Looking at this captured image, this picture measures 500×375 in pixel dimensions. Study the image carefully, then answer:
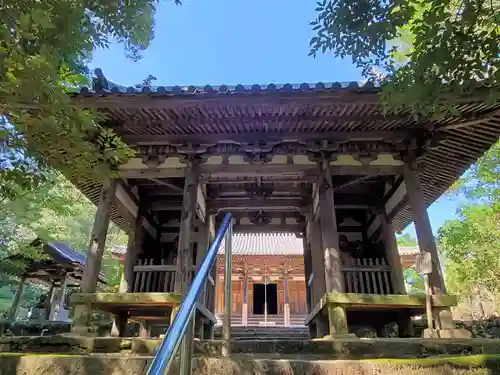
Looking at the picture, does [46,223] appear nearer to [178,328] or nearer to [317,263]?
[317,263]

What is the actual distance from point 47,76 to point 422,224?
5.24 meters

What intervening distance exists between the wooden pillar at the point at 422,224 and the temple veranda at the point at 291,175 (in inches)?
0.7

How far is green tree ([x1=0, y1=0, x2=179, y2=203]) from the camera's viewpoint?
2.66m

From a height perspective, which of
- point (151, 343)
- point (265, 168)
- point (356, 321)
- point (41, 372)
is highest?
point (265, 168)

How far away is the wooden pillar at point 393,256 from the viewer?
259 inches

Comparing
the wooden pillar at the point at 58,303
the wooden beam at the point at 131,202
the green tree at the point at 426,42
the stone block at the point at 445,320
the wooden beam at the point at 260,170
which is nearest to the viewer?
the green tree at the point at 426,42

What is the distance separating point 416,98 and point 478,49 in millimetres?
524

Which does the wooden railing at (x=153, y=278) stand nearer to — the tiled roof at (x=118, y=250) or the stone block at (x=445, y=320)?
the stone block at (x=445, y=320)

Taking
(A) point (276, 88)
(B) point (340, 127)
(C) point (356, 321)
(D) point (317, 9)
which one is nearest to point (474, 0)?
(D) point (317, 9)

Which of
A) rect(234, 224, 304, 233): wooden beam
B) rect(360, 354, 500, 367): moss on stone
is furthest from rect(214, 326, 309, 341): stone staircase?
rect(360, 354, 500, 367): moss on stone

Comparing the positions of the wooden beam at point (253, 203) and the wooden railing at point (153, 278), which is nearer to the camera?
the wooden railing at point (153, 278)

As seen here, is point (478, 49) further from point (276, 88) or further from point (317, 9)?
point (276, 88)

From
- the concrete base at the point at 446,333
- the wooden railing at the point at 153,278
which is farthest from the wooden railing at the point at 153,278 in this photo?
the concrete base at the point at 446,333

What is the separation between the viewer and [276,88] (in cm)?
515
